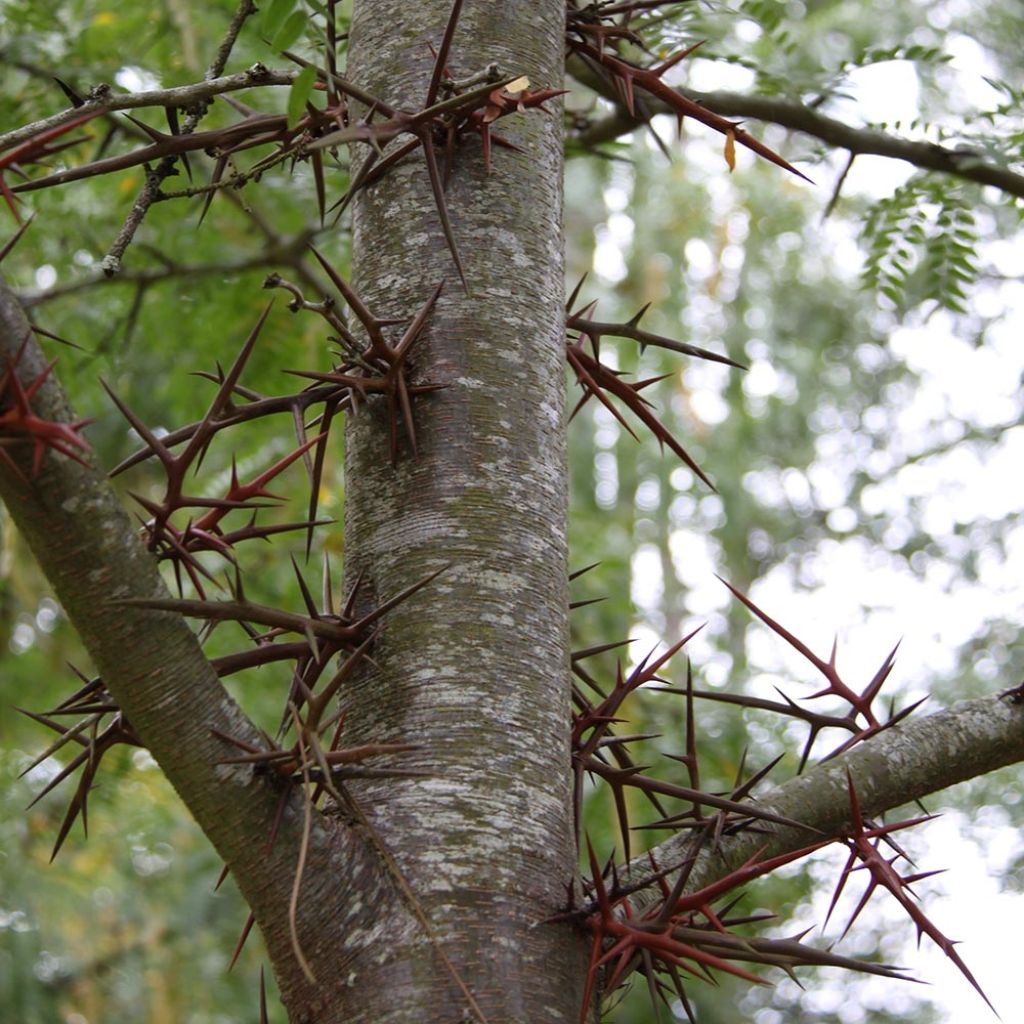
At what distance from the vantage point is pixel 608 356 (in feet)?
44.9

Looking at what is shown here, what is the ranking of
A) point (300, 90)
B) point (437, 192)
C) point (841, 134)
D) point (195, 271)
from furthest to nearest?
1. point (195, 271)
2. point (841, 134)
3. point (437, 192)
4. point (300, 90)

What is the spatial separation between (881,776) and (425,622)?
0.70 m

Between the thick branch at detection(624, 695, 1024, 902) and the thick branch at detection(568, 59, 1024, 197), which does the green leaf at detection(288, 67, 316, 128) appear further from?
the thick branch at detection(568, 59, 1024, 197)

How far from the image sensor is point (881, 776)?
193 cm

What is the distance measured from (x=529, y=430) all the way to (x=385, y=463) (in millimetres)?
203

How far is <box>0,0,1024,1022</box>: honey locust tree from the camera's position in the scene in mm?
1475

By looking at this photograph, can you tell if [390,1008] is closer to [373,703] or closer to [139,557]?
[373,703]

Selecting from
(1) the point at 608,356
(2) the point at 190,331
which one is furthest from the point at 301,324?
(1) the point at 608,356

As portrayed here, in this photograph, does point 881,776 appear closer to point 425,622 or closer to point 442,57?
point 425,622

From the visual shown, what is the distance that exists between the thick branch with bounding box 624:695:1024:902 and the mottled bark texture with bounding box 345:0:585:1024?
0.85 ft

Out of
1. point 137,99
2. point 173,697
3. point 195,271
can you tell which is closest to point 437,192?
point 137,99

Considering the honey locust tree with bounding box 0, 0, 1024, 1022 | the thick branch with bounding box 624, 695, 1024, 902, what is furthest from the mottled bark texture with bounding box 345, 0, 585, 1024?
the thick branch with bounding box 624, 695, 1024, 902

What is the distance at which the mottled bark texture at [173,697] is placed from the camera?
136cm

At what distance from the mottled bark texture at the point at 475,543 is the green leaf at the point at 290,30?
1.06ft
